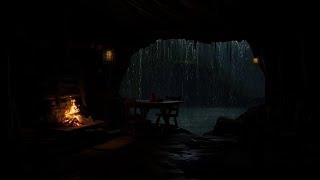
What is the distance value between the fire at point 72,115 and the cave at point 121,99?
4 centimetres

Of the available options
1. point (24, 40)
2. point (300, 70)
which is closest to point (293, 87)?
point (300, 70)

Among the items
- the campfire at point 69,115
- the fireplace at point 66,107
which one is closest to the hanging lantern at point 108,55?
the fireplace at point 66,107

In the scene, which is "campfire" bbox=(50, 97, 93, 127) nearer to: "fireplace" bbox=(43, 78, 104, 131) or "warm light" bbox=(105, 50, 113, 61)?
"fireplace" bbox=(43, 78, 104, 131)

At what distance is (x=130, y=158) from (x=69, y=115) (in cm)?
250

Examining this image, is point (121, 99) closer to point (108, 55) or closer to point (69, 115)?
point (108, 55)

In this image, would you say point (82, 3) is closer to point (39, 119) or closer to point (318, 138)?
point (39, 119)

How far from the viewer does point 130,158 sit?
8.49m

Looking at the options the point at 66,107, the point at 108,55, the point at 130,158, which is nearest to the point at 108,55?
the point at 108,55

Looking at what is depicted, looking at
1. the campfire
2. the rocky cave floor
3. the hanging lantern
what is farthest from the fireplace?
the hanging lantern

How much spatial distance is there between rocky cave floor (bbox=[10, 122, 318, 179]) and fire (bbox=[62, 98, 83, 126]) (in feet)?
0.98

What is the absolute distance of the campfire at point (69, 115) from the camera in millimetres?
9173

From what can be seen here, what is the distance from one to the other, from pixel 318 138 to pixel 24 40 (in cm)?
737

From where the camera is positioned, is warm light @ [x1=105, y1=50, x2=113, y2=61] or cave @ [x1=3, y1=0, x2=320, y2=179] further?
warm light @ [x1=105, y1=50, x2=113, y2=61]

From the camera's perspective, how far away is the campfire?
30.1ft
